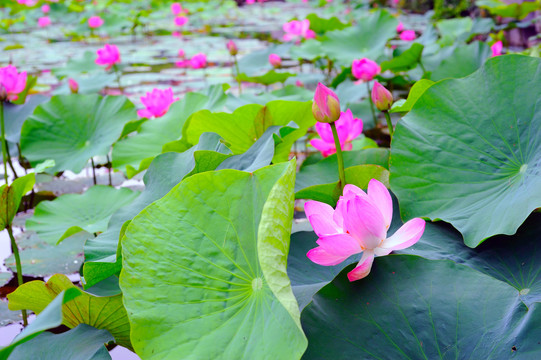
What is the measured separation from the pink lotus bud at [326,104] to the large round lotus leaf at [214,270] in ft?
0.73

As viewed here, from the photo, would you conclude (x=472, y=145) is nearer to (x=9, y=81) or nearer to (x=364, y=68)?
(x=364, y=68)

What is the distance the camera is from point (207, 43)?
18.5 feet

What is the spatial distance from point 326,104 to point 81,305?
22.2 inches

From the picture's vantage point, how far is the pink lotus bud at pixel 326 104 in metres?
0.87

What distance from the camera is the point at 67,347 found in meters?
0.76

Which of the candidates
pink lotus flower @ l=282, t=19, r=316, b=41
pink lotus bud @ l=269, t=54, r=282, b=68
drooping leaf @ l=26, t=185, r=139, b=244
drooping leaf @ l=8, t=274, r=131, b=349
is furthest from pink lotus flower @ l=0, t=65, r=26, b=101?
pink lotus flower @ l=282, t=19, r=316, b=41

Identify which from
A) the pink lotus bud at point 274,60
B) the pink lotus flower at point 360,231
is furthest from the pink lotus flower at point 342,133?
the pink lotus bud at point 274,60

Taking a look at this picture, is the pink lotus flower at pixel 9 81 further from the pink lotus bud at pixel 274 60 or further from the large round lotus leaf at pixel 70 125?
the pink lotus bud at pixel 274 60

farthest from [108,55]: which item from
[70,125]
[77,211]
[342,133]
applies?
[342,133]

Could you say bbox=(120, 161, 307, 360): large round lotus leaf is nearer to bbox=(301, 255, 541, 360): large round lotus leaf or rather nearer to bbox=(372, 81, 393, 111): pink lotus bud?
bbox=(301, 255, 541, 360): large round lotus leaf

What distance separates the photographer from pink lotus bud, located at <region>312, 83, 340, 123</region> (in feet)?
2.85

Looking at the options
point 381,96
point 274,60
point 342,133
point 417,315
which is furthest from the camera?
point 274,60

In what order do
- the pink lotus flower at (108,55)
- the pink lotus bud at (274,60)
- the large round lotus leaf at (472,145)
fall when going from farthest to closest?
the pink lotus flower at (108,55) → the pink lotus bud at (274,60) → the large round lotus leaf at (472,145)

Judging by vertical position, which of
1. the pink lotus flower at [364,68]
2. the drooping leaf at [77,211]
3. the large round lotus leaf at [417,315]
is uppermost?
the large round lotus leaf at [417,315]
